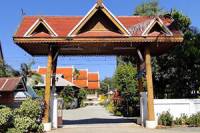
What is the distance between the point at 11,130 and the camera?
19.4 metres

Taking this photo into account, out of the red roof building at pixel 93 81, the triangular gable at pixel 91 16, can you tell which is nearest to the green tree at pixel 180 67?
the triangular gable at pixel 91 16

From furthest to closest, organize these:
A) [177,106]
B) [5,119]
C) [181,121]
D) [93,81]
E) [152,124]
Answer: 1. [93,81]
2. [177,106]
3. [181,121]
4. [152,124]
5. [5,119]

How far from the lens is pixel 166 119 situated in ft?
76.0

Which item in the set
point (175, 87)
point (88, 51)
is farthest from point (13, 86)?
point (175, 87)

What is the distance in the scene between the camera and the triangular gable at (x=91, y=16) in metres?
23.4

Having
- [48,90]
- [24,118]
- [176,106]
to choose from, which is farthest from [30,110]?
[176,106]

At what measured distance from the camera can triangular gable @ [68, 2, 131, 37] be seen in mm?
23375

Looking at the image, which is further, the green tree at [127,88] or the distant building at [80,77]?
the distant building at [80,77]

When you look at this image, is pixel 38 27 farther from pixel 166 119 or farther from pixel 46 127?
pixel 166 119

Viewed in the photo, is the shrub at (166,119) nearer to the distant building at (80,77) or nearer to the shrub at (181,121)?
the shrub at (181,121)

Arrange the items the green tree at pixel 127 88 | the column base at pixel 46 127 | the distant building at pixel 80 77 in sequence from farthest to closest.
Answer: the distant building at pixel 80 77
the green tree at pixel 127 88
the column base at pixel 46 127

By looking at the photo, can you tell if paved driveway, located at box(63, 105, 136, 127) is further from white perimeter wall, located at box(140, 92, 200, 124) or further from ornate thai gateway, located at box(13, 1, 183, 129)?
ornate thai gateway, located at box(13, 1, 183, 129)

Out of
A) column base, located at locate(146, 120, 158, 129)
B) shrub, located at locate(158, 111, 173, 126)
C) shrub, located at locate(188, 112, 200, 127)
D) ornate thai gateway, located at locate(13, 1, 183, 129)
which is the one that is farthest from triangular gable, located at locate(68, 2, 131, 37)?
shrub, located at locate(188, 112, 200, 127)

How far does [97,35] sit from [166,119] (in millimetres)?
5751
